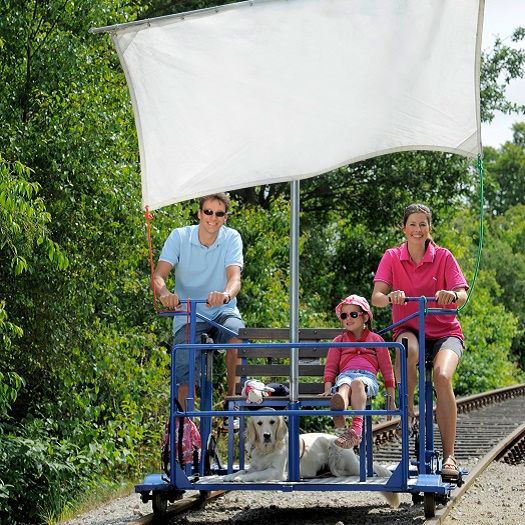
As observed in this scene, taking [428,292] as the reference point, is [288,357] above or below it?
below

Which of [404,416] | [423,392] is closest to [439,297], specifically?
[423,392]

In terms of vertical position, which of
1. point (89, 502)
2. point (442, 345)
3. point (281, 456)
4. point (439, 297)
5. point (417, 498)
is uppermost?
point (439, 297)

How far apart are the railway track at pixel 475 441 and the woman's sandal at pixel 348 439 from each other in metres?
0.69

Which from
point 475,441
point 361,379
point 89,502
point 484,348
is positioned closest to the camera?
point 361,379

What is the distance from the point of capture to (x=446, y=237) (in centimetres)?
2769

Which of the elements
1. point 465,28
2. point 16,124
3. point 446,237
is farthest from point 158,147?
point 446,237

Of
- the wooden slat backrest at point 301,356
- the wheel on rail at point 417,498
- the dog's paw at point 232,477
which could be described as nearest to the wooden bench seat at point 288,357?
the wooden slat backrest at point 301,356

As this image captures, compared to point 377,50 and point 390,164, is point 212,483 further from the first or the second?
point 390,164

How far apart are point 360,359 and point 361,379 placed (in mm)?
339

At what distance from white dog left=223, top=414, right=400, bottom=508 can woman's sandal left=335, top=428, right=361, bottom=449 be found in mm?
304

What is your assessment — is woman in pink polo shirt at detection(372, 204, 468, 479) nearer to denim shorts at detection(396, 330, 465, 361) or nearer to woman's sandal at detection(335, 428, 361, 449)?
denim shorts at detection(396, 330, 465, 361)

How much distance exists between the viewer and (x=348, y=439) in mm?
7570

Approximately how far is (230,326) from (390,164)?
16.7 meters

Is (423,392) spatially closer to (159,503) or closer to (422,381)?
(422,381)
